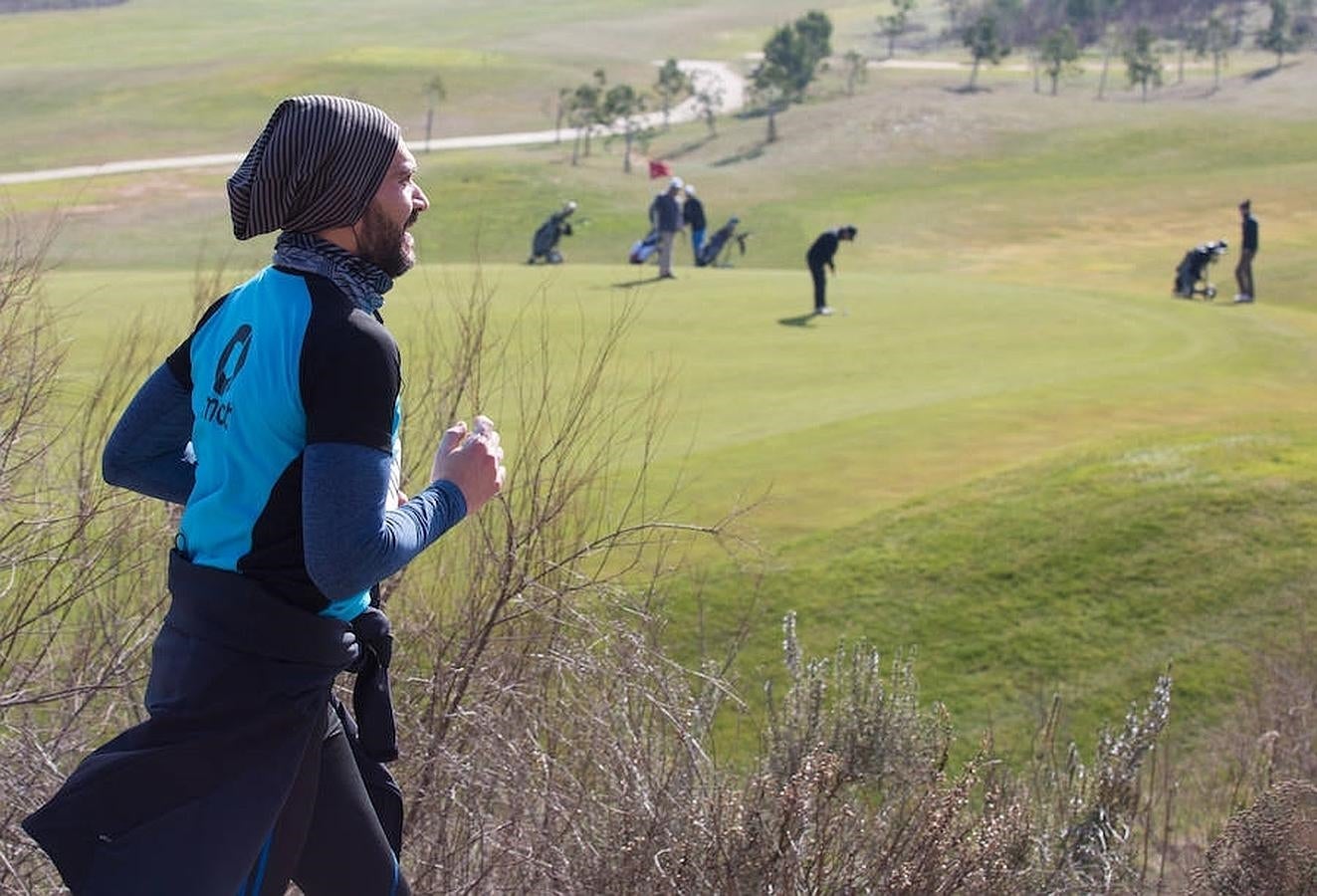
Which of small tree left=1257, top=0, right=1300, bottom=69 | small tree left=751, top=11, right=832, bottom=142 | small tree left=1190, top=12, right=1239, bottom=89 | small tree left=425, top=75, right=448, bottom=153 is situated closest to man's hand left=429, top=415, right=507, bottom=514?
small tree left=425, top=75, right=448, bottom=153

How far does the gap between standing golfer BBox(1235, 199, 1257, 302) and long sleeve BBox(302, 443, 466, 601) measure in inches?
1066

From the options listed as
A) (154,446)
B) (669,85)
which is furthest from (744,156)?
(154,446)

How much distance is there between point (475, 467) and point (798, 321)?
16.3 metres

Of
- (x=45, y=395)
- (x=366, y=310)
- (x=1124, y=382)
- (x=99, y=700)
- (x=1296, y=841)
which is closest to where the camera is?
(x=366, y=310)

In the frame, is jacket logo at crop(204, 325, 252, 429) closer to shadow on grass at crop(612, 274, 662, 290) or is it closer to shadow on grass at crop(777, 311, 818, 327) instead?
shadow on grass at crop(777, 311, 818, 327)

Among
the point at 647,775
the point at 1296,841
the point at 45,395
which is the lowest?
the point at 1296,841

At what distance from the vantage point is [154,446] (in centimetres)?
355

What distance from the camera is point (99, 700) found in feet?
19.5

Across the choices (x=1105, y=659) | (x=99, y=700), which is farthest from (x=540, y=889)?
(x=1105, y=659)

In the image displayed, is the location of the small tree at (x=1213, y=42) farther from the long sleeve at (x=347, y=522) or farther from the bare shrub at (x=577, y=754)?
the long sleeve at (x=347, y=522)

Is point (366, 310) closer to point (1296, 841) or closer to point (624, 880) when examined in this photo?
point (624, 880)

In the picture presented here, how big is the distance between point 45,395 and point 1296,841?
4.42m

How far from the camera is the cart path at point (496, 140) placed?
64.7 meters

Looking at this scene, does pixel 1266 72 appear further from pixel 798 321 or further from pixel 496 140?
pixel 798 321
